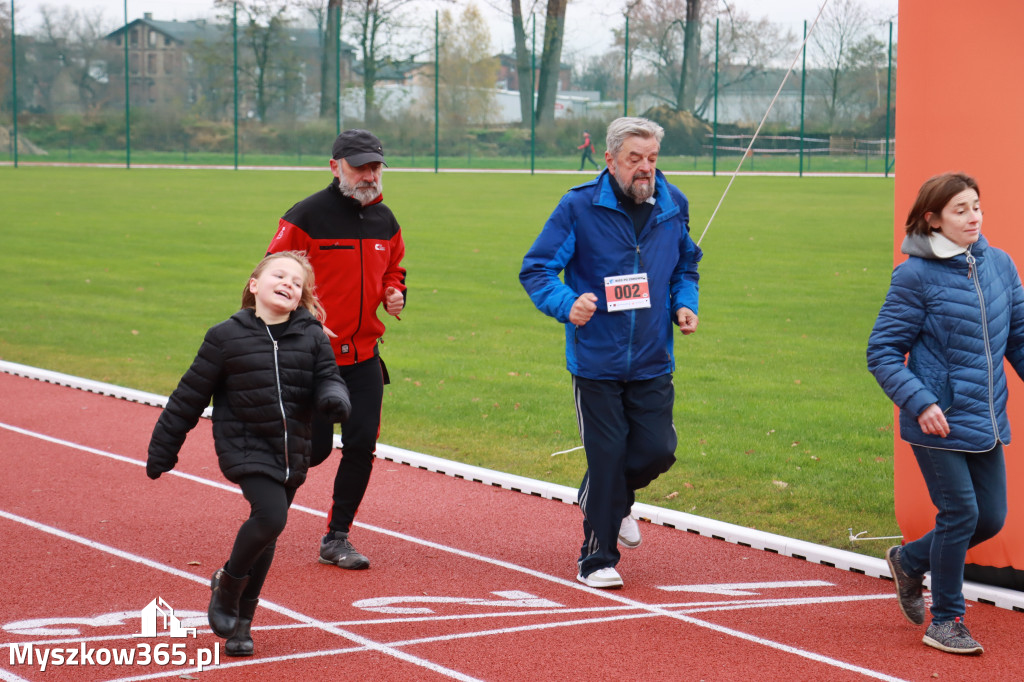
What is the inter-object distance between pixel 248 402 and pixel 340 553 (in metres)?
1.53

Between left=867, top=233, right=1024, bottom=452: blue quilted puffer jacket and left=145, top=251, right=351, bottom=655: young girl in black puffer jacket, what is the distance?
2.19 metres

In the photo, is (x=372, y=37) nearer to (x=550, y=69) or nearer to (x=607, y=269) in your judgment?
(x=550, y=69)

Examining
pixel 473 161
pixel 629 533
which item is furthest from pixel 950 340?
pixel 473 161

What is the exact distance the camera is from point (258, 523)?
189 inches

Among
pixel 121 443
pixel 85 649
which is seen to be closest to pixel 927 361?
pixel 85 649

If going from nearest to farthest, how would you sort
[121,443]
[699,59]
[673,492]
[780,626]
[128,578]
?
[780,626] < [128,578] < [673,492] < [121,443] < [699,59]

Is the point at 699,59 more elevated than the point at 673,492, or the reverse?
the point at 699,59

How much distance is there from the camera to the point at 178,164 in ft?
165

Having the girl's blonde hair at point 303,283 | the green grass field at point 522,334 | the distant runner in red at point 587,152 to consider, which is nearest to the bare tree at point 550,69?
the distant runner in red at point 587,152

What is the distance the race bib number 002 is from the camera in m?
5.66

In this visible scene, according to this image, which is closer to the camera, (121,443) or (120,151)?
(121,443)

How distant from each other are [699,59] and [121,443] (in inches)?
1743

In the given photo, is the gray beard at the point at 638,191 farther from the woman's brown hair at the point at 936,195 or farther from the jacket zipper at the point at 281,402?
the jacket zipper at the point at 281,402

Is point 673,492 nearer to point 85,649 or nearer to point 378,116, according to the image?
point 85,649
